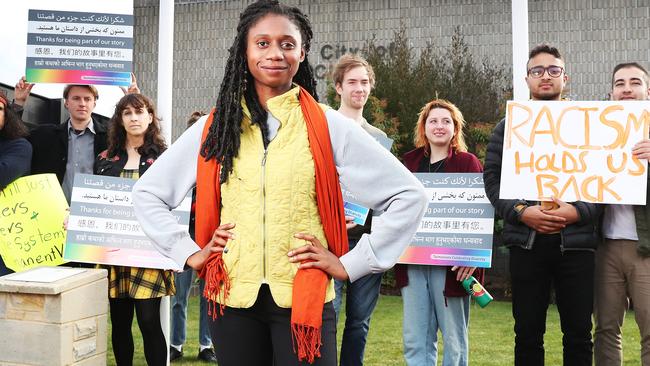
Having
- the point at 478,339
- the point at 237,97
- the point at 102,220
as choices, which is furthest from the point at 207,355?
the point at 237,97

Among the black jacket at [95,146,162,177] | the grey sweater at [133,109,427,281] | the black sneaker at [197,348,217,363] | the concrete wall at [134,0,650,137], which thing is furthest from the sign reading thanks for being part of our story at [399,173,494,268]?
the concrete wall at [134,0,650,137]

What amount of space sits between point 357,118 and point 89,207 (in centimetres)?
156

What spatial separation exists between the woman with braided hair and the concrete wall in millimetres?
9071

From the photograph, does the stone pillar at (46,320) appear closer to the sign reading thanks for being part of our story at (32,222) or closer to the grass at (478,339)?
the sign reading thanks for being part of our story at (32,222)

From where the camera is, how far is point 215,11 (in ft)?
36.5

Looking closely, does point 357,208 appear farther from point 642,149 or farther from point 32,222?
point 32,222

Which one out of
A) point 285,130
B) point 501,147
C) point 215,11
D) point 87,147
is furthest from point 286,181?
point 215,11

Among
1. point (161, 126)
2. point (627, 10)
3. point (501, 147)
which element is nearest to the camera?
point (501, 147)

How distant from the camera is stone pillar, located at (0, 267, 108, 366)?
346 centimetres

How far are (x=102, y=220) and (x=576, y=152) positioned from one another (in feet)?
8.24

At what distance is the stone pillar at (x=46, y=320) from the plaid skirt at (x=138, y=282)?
0.74ft

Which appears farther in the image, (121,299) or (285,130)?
(121,299)

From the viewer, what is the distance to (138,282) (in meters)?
3.80

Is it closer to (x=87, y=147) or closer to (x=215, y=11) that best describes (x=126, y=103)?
(x=87, y=147)
